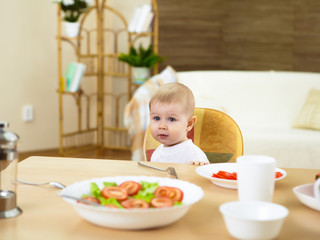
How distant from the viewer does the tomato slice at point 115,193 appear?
0.98 metres

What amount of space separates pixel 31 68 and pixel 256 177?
392cm

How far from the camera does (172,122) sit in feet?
5.68

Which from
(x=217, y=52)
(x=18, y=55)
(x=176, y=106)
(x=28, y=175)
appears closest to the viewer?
(x=28, y=175)

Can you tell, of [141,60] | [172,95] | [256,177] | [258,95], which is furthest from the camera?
[141,60]

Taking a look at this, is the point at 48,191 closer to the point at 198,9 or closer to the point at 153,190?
the point at 153,190

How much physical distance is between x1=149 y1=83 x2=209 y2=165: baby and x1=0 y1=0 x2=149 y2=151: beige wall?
294 cm

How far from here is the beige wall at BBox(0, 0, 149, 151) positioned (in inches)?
174

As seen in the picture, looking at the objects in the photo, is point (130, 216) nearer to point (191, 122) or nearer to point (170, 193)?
point (170, 193)

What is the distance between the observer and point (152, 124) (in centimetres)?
173

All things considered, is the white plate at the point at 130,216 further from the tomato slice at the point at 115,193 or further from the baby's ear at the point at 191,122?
the baby's ear at the point at 191,122

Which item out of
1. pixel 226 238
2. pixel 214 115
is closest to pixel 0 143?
pixel 226 238

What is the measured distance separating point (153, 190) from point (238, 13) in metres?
3.93

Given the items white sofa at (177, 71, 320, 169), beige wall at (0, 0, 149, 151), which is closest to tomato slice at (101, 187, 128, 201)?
white sofa at (177, 71, 320, 169)

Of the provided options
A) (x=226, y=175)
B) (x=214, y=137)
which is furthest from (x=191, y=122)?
(x=226, y=175)
